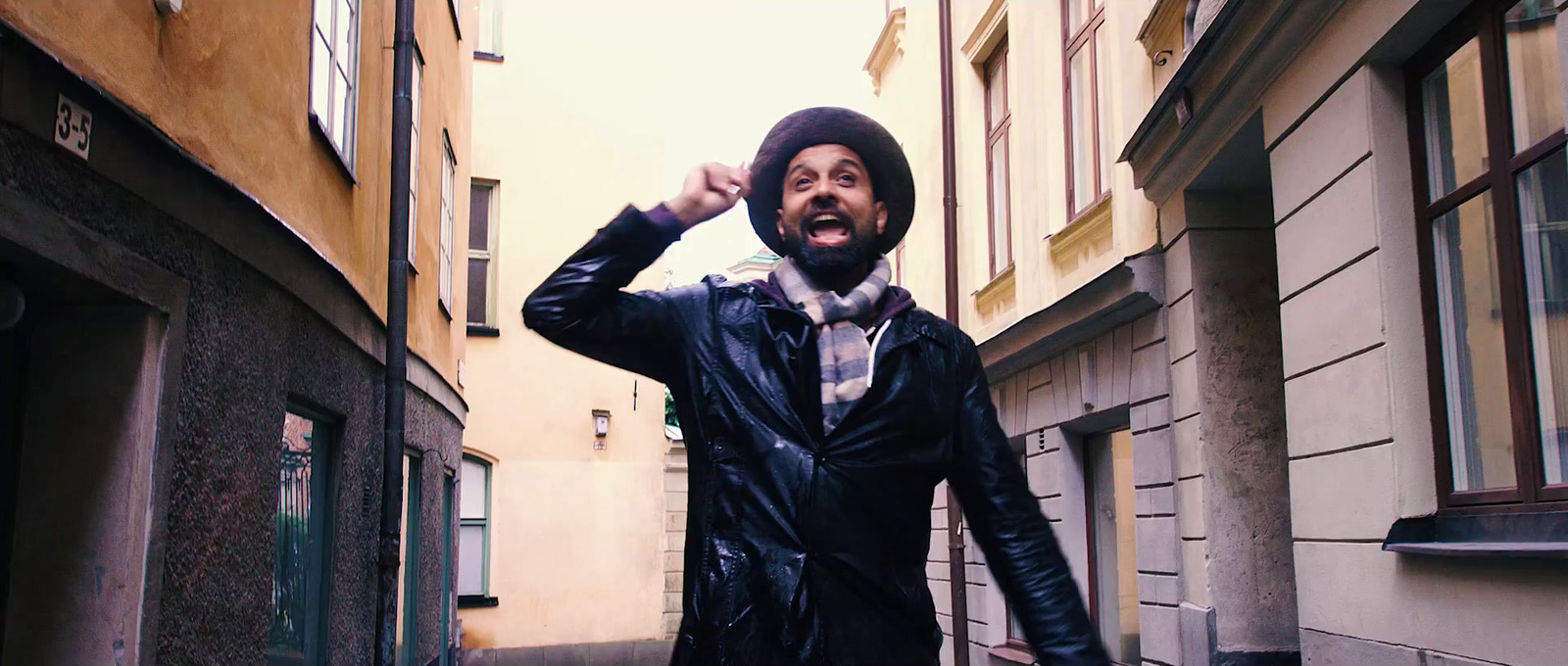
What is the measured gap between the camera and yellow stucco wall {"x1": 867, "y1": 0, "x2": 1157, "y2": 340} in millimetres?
9191

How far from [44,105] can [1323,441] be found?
16.1 ft

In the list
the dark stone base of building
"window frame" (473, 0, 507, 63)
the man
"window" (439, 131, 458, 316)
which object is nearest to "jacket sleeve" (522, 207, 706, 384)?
the man

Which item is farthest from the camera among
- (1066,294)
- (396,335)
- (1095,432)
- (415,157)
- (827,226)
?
(1095,432)

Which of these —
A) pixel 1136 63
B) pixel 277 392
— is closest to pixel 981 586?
pixel 1136 63

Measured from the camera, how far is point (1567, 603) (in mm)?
4168

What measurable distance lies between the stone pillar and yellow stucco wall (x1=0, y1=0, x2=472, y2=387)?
4.52m

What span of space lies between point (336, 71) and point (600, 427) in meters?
11.6

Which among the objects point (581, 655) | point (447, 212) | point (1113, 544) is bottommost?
point (581, 655)

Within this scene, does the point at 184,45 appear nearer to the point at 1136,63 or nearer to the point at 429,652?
the point at 1136,63

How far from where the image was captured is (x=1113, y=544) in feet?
34.4

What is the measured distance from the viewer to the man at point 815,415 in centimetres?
235

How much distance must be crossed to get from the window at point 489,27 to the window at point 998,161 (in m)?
8.16

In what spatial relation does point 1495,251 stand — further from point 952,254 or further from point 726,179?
point 952,254

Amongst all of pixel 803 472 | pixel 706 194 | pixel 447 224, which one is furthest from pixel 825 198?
pixel 447 224
